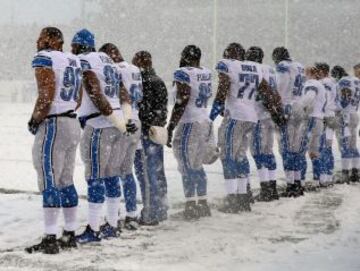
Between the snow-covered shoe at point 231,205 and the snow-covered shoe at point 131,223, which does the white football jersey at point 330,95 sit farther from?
the snow-covered shoe at point 131,223

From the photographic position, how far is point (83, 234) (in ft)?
19.7

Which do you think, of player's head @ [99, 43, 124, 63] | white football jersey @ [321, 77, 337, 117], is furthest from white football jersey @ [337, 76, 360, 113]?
player's head @ [99, 43, 124, 63]

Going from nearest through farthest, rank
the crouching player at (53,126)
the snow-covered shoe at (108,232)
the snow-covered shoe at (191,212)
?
the crouching player at (53,126), the snow-covered shoe at (108,232), the snow-covered shoe at (191,212)

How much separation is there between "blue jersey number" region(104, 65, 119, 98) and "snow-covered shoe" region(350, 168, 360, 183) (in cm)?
577

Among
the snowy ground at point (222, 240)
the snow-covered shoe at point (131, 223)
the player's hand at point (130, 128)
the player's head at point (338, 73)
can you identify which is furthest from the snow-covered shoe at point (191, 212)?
the player's head at point (338, 73)

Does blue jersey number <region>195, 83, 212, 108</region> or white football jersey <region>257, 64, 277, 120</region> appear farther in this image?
white football jersey <region>257, 64, 277, 120</region>

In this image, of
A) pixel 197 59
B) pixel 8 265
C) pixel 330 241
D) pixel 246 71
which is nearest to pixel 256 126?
pixel 246 71

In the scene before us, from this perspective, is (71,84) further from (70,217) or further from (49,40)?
(70,217)

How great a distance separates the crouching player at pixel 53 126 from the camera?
547 centimetres

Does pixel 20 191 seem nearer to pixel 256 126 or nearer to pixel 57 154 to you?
pixel 256 126

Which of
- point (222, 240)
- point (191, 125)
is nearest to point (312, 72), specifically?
point (191, 125)

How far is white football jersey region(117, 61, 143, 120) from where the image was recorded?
6.56 m

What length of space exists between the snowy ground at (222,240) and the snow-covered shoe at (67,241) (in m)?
0.10

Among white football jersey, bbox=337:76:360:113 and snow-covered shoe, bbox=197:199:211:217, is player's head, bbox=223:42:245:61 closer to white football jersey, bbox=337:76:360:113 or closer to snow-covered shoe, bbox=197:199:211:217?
snow-covered shoe, bbox=197:199:211:217
